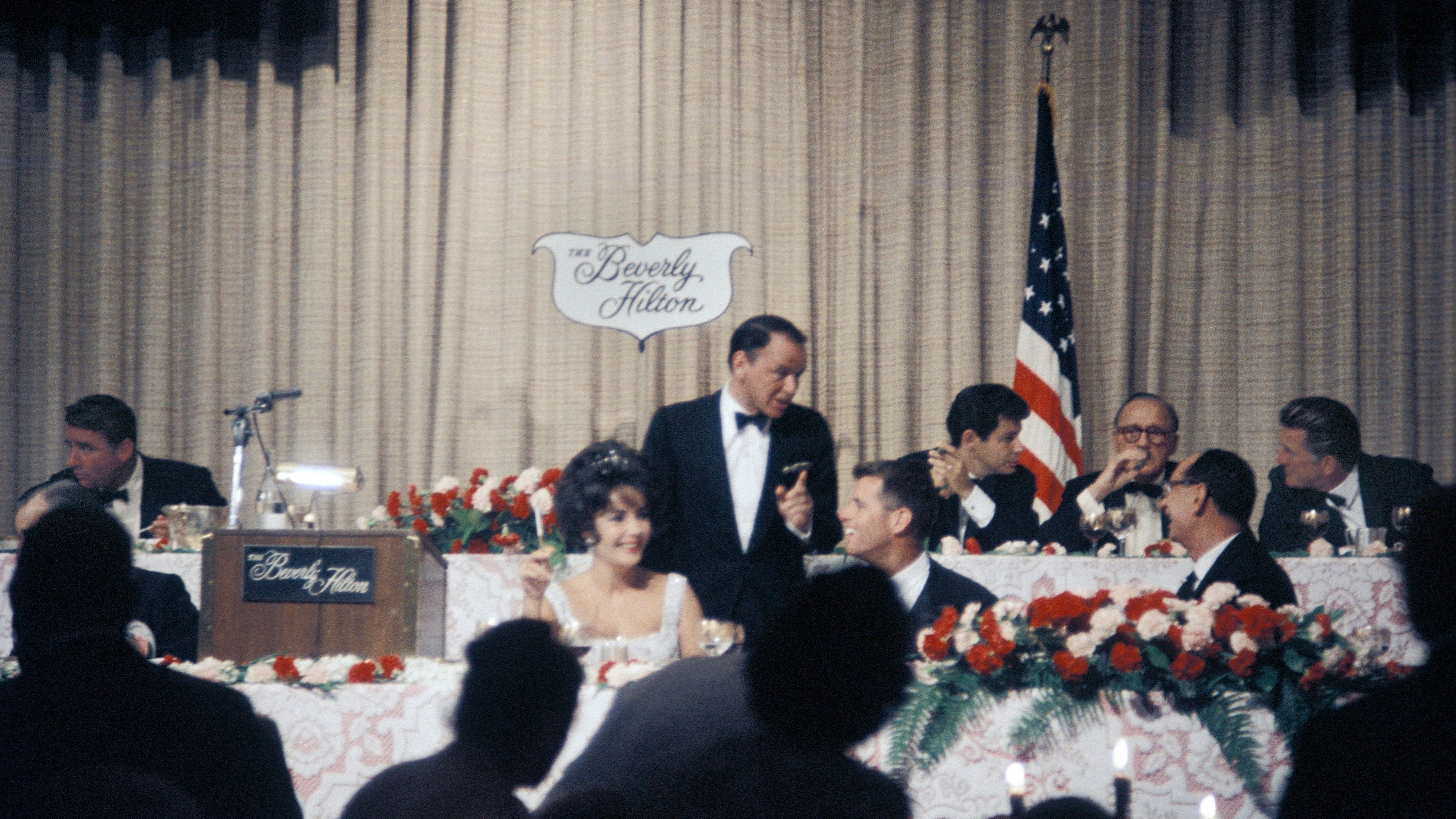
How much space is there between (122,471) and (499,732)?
349 cm

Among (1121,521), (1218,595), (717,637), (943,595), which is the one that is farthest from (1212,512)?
(717,637)

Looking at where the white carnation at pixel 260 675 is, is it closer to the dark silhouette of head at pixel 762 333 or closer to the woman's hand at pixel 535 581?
the woman's hand at pixel 535 581

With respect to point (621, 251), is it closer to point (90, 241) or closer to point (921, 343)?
point (921, 343)

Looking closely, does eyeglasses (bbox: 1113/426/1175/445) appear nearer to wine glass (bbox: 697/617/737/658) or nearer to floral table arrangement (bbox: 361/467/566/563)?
floral table arrangement (bbox: 361/467/566/563)

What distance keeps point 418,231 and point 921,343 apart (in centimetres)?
262

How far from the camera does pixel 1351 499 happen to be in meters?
4.57

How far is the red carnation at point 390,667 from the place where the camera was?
8.91ft

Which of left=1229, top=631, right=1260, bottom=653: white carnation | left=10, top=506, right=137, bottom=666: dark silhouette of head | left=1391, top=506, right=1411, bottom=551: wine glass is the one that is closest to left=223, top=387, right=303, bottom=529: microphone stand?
left=10, top=506, right=137, bottom=666: dark silhouette of head

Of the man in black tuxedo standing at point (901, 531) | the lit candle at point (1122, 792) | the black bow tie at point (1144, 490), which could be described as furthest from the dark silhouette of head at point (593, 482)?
the lit candle at point (1122, 792)

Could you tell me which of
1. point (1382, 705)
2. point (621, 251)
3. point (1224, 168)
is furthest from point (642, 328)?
point (1382, 705)

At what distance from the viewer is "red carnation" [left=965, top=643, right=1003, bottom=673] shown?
261 centimetres

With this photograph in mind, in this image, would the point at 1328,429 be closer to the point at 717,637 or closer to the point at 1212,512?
the point at 1212,512

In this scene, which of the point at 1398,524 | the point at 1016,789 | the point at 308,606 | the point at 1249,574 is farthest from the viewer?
the point at 1398,524

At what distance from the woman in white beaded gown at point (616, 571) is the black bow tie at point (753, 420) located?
1.77 feet
